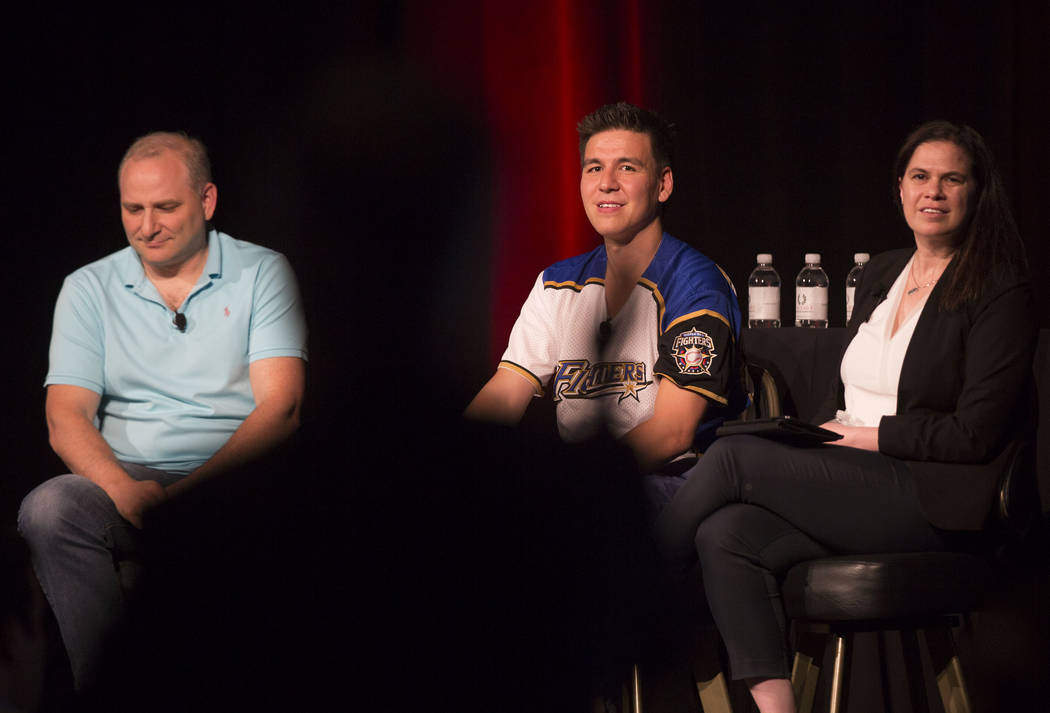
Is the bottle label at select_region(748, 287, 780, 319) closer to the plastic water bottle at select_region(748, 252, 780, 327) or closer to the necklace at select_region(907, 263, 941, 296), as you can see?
the plastic water bottle at select_region(748, 252, 780, 327)

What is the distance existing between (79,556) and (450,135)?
153 cm

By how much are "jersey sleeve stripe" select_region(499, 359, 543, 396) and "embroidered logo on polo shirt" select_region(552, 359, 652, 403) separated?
0.06 metres

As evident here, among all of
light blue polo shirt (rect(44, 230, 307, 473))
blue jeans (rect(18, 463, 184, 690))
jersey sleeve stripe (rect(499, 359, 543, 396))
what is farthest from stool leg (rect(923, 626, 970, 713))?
blue jeans (rect(18, 463, 184, 690))

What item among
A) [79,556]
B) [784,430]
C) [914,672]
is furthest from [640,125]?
[79,556]

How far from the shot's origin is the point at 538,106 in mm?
2898

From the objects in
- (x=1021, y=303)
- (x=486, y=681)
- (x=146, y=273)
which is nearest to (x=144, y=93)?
(x=146, y=273)

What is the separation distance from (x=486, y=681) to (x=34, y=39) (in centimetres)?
187

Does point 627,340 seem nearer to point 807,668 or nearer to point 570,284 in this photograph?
point 570,284

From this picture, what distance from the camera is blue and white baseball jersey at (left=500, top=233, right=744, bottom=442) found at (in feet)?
6.15

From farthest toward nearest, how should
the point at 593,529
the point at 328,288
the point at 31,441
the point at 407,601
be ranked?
A: the point at 328,288
the point at 31,441
the point at 593,529
the point at 407,601

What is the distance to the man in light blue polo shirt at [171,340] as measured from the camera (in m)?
2.01

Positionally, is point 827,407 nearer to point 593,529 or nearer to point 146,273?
point 593,529

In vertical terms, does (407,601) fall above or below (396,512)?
below

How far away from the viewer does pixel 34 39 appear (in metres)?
2.44
